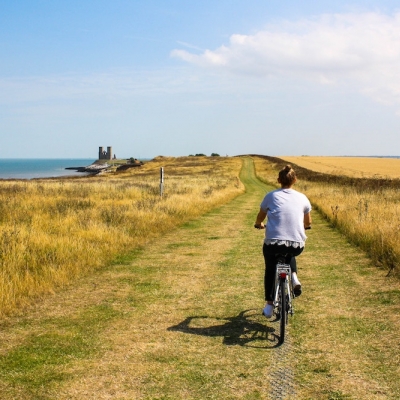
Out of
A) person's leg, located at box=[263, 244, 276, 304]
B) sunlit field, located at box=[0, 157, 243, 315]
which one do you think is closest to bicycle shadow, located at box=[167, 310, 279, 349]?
person's leg, located at box=[263, 244, 276, 304]

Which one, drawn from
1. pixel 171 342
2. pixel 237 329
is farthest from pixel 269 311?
pixel 171 342

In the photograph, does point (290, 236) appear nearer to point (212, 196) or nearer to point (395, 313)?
point (395, 313)

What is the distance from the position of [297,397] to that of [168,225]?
39.0ft

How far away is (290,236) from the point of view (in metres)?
5.91

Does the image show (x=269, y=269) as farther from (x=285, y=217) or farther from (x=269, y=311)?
(x=285, y=217)

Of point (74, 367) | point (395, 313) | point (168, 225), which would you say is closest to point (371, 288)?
point (395, 313)

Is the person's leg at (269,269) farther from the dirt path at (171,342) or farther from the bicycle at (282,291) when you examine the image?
the dirt path at (171,342)

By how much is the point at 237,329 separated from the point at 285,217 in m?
1.66

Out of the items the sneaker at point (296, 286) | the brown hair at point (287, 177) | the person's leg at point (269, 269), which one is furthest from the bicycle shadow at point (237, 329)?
the brown hair at point (287, 177)

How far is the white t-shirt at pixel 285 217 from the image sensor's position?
5.91 m

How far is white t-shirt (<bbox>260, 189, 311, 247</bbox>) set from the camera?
591 cm

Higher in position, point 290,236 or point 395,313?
point 290,236

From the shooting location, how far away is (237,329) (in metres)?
6.27

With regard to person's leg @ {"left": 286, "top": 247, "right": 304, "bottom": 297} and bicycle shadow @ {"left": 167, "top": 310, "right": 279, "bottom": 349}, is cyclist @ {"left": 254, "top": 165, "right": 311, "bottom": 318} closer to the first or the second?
person's leg @ {"left": 286, "top": 247, "right": 304, "bottom": 297}
